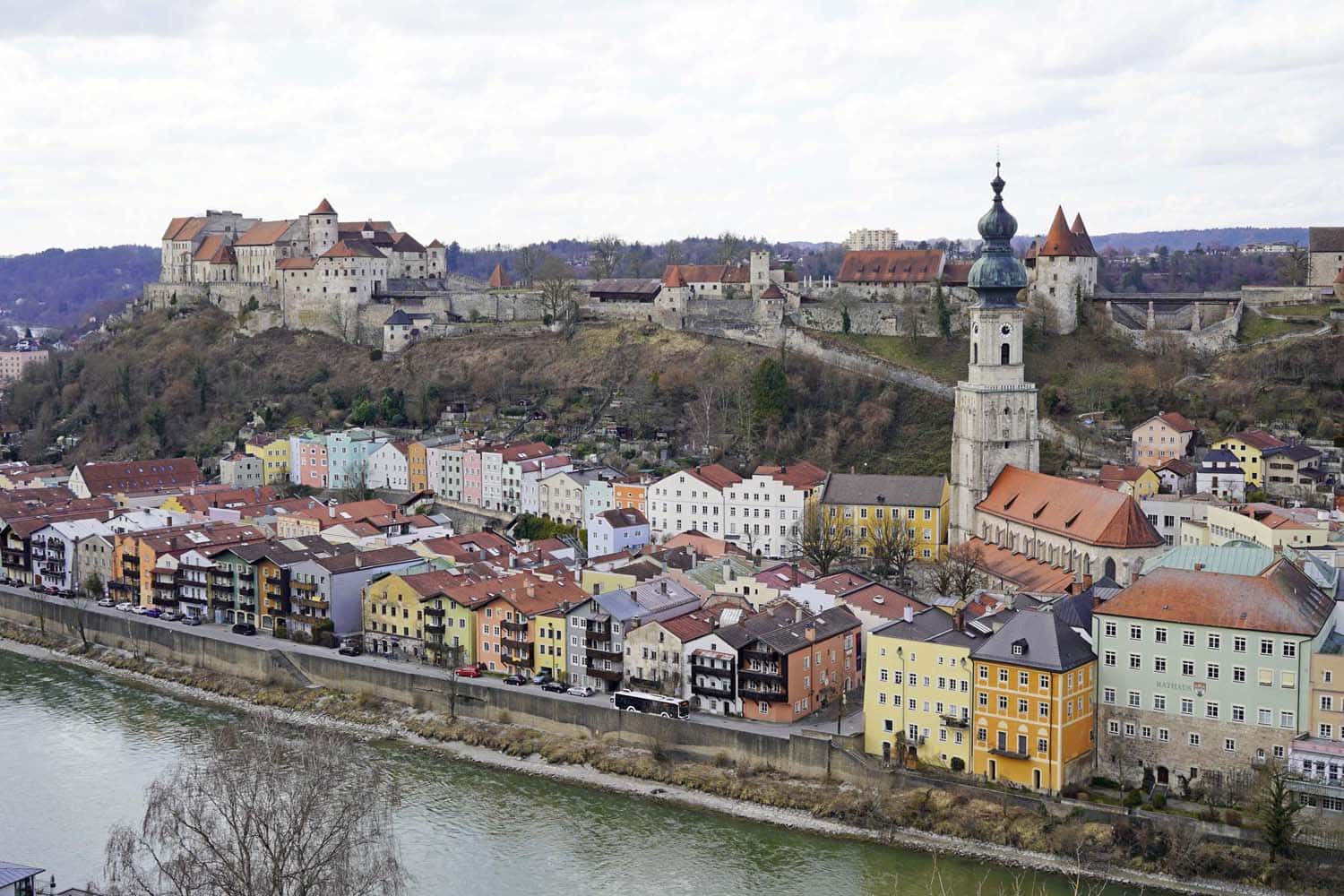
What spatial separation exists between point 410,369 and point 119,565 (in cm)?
1948

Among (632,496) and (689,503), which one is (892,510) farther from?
(632,496)

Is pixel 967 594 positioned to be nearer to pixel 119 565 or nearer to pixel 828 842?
pixel 828 842

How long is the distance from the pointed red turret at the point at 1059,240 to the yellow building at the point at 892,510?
13356mm

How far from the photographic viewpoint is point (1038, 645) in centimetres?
2331

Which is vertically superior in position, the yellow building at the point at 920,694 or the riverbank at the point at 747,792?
the yellow building at the point at 920,694

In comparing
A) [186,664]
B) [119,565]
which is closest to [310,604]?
[186,664]

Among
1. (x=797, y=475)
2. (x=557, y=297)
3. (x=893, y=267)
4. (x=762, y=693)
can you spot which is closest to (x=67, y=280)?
(x=557, y=297)

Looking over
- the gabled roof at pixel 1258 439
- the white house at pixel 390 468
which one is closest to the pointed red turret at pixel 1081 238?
the gabled roof at pixel 1258 439

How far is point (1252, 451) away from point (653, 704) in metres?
17.9

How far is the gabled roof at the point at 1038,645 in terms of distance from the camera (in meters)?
23.0

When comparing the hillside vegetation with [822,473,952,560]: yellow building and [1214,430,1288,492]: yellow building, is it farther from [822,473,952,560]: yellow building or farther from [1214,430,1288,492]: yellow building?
[1214,430,1288,492]: yellow building

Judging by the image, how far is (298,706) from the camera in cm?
3005

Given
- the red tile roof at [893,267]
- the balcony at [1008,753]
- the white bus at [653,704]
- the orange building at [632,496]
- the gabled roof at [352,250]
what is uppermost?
the gabled roof at [352,250]

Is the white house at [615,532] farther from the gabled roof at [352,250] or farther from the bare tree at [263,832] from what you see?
the gabled roof at [352,250]
